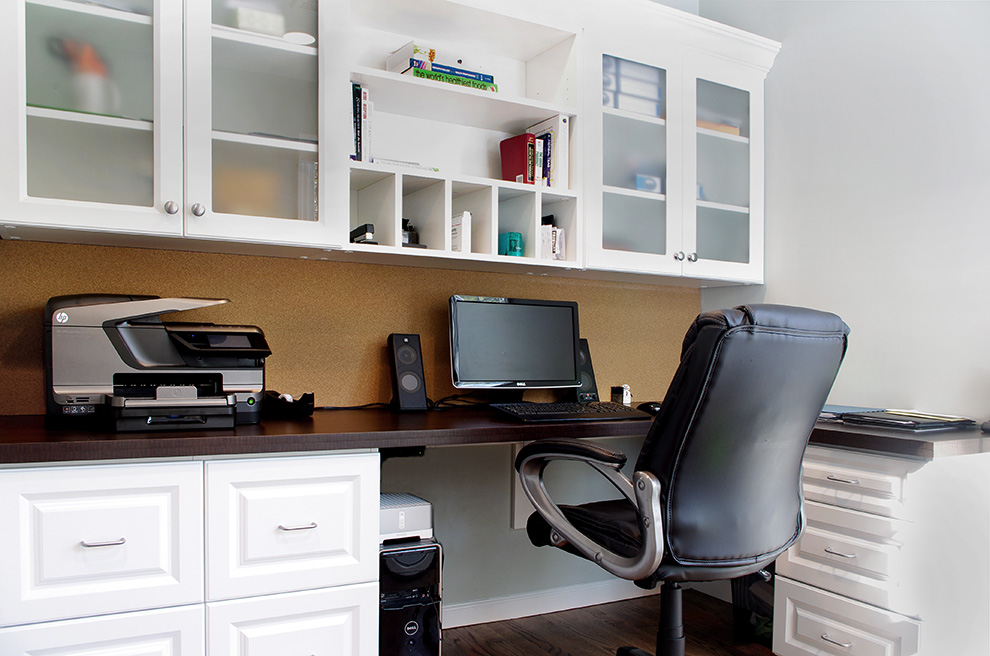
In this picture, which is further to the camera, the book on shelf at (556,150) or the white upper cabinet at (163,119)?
the book on shelf at (556,150)

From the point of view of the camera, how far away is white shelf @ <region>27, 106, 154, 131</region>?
1744 mm

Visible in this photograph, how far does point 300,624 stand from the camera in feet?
5.45

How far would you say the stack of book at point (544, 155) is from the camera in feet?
8.13

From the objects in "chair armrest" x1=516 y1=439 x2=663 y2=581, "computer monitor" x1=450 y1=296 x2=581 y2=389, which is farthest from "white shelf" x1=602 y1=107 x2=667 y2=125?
"chair armrest" x1=516 y1=439 x2=663 y2=581

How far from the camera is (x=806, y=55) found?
281 cm

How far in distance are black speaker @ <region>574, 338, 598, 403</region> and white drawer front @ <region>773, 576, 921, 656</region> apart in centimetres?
90

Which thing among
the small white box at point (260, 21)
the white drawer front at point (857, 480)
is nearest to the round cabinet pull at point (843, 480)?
the white drawer front at point (857, 480)

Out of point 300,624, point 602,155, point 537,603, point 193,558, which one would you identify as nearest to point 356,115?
point 602,155

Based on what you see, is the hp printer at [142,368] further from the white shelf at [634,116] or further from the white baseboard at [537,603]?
the white shelf at [634,116]

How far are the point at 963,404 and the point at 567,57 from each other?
174cm

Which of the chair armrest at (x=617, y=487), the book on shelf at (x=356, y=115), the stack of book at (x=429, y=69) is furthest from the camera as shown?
the stack of book at (x=429, y=69)

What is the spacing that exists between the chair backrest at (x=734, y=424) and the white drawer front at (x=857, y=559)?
0.50 metres

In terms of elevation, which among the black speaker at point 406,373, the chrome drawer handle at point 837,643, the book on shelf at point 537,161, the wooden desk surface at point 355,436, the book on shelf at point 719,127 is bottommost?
the chrome drawer handle at point 837,643

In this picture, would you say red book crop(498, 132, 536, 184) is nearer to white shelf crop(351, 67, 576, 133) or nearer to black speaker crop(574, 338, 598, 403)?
white shelf crop(351, 67, 576, 133)
